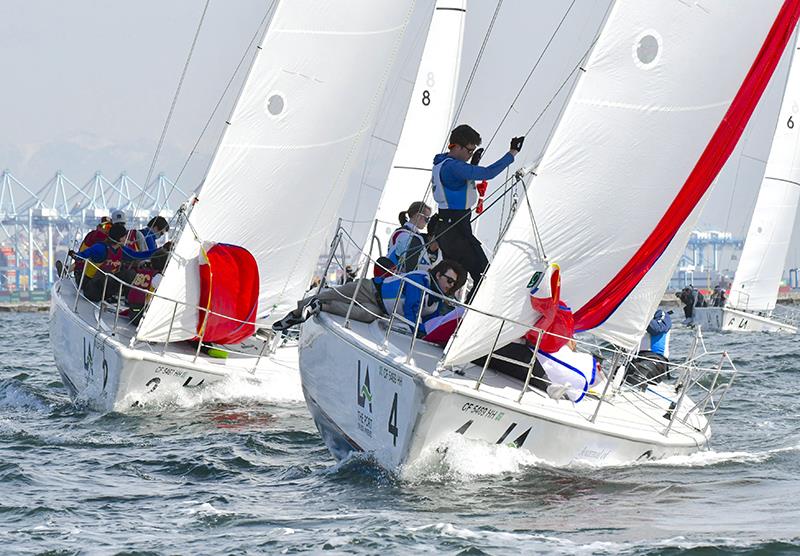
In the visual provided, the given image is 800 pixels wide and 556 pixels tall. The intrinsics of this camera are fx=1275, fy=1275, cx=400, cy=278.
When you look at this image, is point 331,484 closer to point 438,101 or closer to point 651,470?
point 651,470

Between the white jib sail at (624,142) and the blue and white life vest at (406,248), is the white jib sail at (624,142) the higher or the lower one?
the higher one

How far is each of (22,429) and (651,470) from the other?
13.9 feet

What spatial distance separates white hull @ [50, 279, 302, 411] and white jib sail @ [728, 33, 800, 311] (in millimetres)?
19535

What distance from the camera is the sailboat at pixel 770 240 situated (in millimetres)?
27469

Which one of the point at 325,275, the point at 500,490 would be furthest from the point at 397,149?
the point at 500,490

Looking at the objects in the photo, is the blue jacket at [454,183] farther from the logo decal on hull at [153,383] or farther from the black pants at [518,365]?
the logo decal on hull at [153,383]

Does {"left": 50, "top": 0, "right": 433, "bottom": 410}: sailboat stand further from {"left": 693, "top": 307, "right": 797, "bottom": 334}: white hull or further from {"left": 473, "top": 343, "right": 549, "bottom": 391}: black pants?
{"left": 693, "top": 307, "right": 797, "bottom": 334}: white hull

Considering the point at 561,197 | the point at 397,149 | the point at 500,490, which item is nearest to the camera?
the point at 500,490

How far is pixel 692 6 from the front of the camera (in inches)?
267

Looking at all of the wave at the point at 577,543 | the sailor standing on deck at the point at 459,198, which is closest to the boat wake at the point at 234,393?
the sailor standing on deck at the point at 459,198

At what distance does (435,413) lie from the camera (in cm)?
593

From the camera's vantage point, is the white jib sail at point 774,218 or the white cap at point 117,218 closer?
the white cap at point 117,218

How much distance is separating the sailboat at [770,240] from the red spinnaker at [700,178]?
65.8ft

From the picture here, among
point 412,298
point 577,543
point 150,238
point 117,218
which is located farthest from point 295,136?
point 577,543
